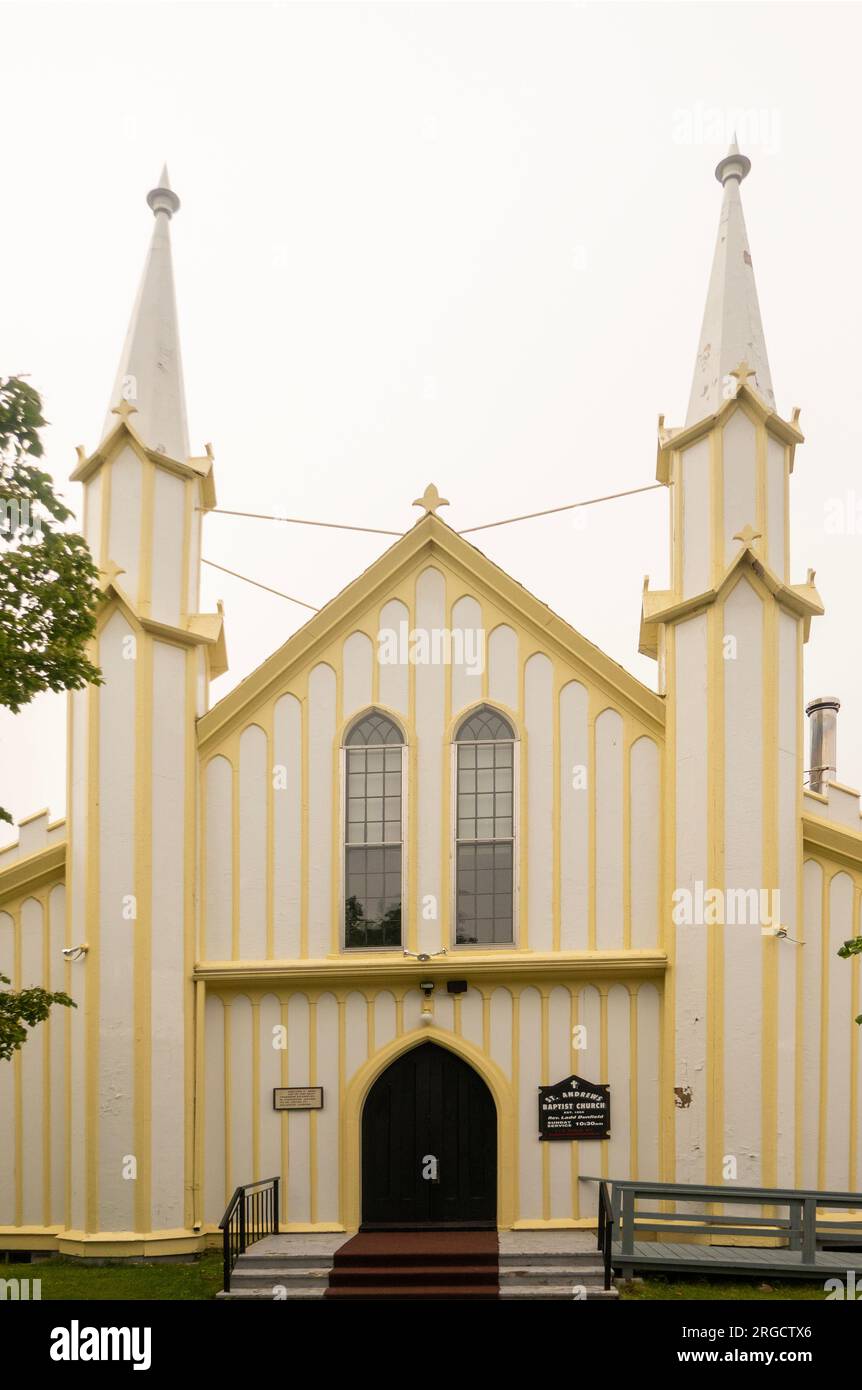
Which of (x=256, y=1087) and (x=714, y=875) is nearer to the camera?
(x=714, y=875)

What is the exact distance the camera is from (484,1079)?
15.4m

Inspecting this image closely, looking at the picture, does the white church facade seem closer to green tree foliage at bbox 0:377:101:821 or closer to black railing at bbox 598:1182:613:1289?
black railing at bbox 598:1182:613:1289

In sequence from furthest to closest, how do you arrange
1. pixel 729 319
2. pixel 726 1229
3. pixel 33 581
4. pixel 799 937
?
1. pixel 729 319
2. pixel 799 937
3. pixel 726 1229
4. pixel 33 581

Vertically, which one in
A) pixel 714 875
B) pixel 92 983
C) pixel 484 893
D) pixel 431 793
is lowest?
pixel 92 983

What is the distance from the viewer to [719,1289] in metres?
13.4

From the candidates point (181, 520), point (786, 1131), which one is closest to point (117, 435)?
point (181, 520)

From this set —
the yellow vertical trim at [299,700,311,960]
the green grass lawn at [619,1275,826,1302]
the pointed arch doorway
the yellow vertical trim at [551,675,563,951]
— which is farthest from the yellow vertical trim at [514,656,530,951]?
the green grass lawn at [619,1275,826,1302]

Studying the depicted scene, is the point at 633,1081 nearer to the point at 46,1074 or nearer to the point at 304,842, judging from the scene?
the point at 304,842

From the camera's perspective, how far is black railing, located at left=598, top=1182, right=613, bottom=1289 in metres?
13.0

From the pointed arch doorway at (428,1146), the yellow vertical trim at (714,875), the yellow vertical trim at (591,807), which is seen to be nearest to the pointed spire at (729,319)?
the yellow vertical trim at (714,875)

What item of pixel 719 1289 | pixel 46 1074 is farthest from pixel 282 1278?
pixel 719 1289

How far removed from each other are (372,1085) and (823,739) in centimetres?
1176

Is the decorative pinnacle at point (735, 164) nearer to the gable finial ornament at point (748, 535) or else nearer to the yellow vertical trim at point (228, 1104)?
the gable finial ornament at point (748, 535)

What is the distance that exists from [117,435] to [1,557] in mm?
5767
